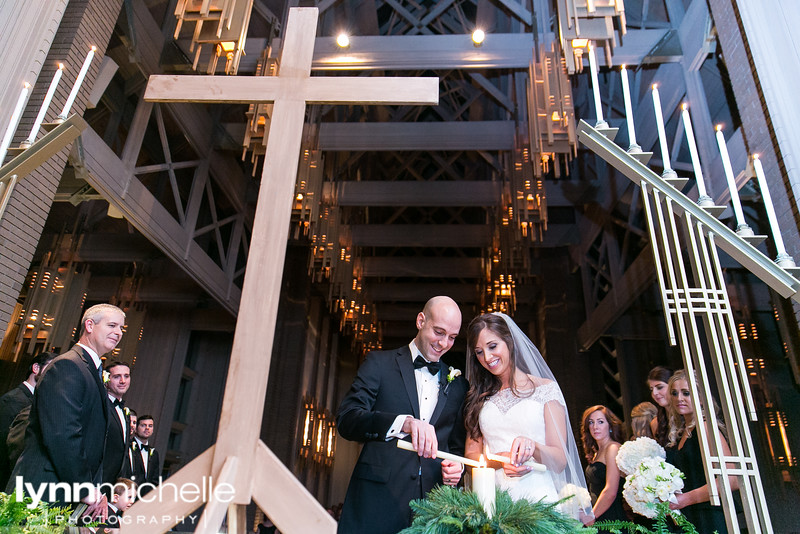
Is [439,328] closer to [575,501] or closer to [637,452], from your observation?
[575,501]

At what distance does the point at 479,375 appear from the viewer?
288cm

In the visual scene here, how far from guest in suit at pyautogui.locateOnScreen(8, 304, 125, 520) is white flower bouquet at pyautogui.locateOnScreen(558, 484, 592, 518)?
77.4 inches

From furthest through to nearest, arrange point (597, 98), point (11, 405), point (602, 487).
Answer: point (602, 487), point (11, 405), point (597, 98)

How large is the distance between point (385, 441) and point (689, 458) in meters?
2.25

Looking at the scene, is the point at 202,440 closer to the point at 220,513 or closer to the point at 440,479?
the point at 440,479

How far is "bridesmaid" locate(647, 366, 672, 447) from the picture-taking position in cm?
394

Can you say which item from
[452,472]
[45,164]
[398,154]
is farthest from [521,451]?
[398,154]

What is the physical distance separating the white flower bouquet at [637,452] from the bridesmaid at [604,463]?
1193 mm

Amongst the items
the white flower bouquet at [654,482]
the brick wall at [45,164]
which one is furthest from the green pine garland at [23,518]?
the brick wall at [45,164]

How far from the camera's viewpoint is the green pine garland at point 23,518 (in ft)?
4.74

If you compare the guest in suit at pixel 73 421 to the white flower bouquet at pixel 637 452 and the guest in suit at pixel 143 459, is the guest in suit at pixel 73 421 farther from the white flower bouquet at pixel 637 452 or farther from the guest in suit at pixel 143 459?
the white flower bouquet at pixel 637 452

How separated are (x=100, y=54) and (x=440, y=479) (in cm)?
530

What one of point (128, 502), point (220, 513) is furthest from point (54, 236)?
point (220, 513)

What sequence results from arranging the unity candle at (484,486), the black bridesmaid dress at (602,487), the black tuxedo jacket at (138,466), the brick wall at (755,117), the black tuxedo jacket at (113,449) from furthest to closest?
the black tuxedo jacket at (138,466) < the black bridesmaid dress at (602,487) < the brick wall at (755,117) < the black tuxedo jacket at (113,449) < the unity candle at (484,486)
